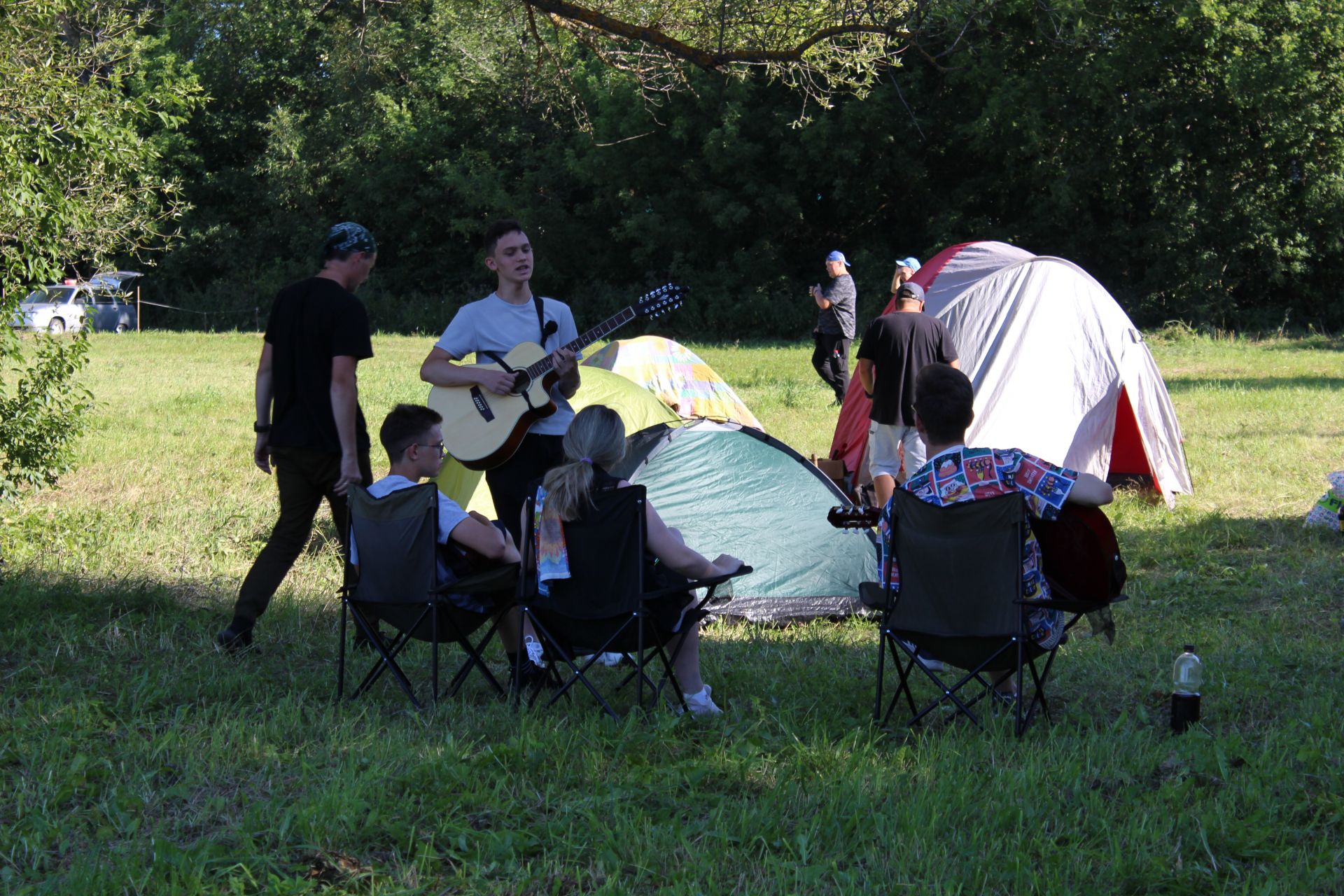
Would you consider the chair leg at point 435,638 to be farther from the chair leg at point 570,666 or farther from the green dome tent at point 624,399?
the green dome tent at point 624,399

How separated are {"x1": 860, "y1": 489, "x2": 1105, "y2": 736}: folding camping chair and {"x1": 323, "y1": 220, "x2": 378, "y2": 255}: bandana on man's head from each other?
2.38 metres

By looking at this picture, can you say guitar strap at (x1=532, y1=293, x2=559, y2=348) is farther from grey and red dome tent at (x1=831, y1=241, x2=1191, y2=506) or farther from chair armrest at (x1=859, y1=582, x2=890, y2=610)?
grey and red dome tent at (x1=831, y1=241, x2=1191, y2=506)

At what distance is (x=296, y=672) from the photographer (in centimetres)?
483

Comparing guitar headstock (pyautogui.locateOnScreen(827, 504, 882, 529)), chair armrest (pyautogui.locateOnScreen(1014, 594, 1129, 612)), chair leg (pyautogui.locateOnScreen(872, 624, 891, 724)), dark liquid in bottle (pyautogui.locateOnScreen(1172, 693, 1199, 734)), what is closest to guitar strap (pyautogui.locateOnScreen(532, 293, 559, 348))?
guitar headstock (pyautogui.locateOnScreen(827, 504, 882, 529))

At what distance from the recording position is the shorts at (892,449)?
725 cm

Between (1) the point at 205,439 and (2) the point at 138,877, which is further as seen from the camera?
(1) the point at 205,439

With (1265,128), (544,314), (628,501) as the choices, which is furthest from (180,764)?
(1265,128)

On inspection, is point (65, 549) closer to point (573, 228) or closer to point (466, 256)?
point (573, 228)

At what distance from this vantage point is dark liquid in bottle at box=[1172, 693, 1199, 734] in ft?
13.2

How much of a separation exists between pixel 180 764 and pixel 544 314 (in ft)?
7.23

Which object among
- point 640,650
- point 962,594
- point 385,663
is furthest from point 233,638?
point 962,594

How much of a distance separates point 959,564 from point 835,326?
8737 millimetres

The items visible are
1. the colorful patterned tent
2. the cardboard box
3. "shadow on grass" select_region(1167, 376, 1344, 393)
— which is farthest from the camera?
"shadow on grass" select_region(1167, 376, 1344, 393)

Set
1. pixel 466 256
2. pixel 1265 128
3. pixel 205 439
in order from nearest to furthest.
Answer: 1. pixel 205 439
2. pixel 1265 128
3. pixel 466 256
